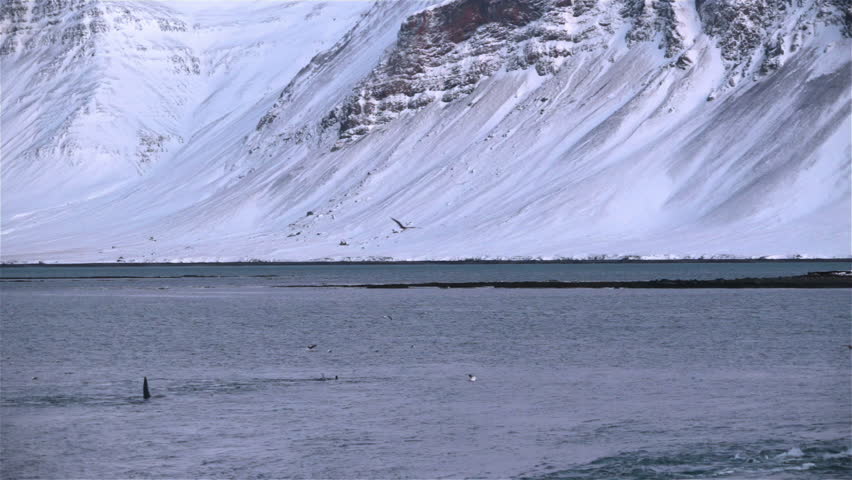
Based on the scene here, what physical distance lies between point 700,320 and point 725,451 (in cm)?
4611

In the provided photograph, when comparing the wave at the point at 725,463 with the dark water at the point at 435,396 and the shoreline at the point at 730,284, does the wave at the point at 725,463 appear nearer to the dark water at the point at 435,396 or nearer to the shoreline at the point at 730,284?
the dark water at the point at 435,396

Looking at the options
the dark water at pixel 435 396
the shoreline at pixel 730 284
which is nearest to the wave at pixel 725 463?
the dark water at pixel 435 396

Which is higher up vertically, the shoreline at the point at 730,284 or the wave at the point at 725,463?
the wave at the point at 725,463

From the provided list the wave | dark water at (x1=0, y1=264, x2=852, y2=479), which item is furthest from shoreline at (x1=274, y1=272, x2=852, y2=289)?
the wave

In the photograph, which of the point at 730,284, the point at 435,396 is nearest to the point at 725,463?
the point at 435,396

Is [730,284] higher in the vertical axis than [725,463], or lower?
lower

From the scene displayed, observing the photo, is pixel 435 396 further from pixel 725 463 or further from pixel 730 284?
pixel 730 284

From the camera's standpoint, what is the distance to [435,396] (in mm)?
44844

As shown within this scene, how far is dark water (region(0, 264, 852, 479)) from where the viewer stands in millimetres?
33500

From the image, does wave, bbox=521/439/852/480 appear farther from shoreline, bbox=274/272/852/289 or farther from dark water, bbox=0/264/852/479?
shoreline, bbox=274/272/852/289

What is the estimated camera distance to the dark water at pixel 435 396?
110ft

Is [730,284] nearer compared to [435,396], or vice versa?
[435,396]

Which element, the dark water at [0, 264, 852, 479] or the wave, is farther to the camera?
the dark water at [0, 264, 852, 479]

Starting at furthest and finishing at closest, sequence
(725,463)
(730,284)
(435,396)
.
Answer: (730,284), (435,396), (725,463)
